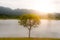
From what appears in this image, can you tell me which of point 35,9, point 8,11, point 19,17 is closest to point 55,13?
point 35,9

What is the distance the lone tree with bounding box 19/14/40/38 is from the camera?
8.97 ft

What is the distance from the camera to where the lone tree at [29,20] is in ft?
8.97

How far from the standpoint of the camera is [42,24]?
9.02 ft

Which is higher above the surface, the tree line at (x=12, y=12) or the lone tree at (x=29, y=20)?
the tree line at (x=12, y=12)

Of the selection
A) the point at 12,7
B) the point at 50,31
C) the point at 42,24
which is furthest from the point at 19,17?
the point at 50,31

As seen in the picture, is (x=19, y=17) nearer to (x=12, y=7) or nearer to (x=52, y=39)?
(x=12, y=7)

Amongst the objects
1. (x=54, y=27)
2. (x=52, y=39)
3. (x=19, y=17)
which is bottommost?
(x=52, y=39)

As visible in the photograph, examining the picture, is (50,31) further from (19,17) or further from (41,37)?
(19,17)

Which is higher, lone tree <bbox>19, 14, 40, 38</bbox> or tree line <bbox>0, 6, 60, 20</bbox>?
tree line <bbox>0, 6, 60, 20</bbox>

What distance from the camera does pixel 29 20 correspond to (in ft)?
9.09

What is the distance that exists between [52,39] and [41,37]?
0.19 meters

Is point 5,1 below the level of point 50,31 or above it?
above

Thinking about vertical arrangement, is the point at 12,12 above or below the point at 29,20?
above

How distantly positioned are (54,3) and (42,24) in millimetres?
420
